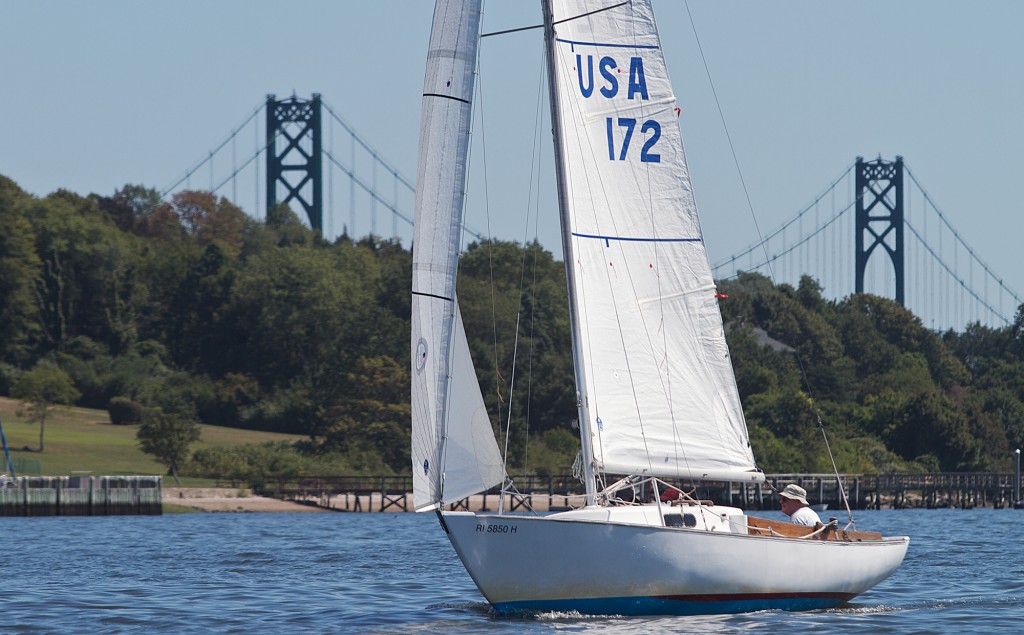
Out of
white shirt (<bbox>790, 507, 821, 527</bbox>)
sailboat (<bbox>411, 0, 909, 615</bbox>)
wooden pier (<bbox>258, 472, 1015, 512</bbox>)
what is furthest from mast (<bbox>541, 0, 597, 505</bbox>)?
wooden pier (<bbox>258, 472, 1015, 512</bbox>)

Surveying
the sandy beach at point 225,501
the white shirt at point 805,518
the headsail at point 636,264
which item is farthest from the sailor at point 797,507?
the sandy beach at point 225,501

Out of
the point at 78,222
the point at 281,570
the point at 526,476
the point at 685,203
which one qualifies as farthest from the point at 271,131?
the point at 685,203

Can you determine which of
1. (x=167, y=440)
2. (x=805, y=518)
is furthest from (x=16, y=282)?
(x=805, y=518)

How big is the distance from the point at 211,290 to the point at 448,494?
8534cm

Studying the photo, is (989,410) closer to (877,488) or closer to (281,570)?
(877,488)

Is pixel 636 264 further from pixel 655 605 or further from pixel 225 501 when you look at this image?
pixel 225 501

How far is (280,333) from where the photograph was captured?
98.8m

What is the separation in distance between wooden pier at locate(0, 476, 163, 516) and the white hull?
38482mm

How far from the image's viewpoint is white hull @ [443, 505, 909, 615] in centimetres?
2009

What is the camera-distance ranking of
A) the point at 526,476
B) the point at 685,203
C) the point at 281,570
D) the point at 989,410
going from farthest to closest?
1. the point at 989,410
2. the point at 526,476
3. the point at 281,570
4. the point at 685,203

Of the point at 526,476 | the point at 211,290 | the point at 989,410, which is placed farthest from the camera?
the point at 211,290

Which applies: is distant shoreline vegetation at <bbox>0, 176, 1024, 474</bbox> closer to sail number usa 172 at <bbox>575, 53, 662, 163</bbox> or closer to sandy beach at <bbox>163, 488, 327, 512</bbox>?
sandy beach at <bbox>163, 488, 327, 512</bbox>

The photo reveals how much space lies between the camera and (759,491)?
233ft

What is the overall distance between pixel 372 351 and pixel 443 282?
68.9 metres
